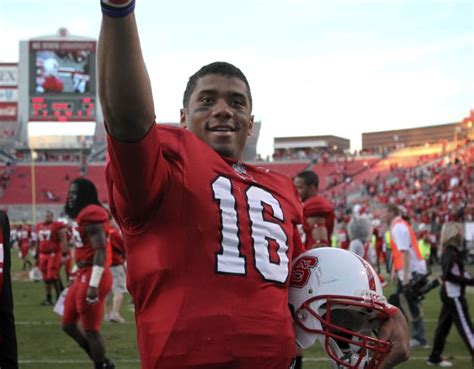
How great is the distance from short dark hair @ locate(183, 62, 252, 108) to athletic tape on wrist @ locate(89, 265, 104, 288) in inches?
171

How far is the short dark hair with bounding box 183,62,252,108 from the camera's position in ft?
8.11

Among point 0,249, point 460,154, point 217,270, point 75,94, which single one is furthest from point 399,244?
point 75,94

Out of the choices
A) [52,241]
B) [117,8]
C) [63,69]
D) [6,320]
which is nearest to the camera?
[117,8]

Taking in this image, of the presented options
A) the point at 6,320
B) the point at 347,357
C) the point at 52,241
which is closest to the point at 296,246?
the point at 347,357

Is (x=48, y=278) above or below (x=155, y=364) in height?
below

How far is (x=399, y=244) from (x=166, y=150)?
731 cm

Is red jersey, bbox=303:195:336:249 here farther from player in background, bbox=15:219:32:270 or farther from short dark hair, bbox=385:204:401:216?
player in background, bbox=15:219:32:270

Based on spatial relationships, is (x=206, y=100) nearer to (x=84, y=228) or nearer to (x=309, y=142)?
(x=84, y=228)

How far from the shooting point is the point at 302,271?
2547 mm

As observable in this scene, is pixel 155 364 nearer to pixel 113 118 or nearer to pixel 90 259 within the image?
pixel 113 118

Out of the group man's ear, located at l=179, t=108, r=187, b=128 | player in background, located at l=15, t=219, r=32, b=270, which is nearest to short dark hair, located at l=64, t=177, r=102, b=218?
man's ear, located at l=179, t=108, r=187, b=128

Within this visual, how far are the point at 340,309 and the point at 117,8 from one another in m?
1.30

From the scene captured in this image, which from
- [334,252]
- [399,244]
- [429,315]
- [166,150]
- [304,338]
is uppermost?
[166,150]

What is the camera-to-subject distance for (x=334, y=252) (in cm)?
262
